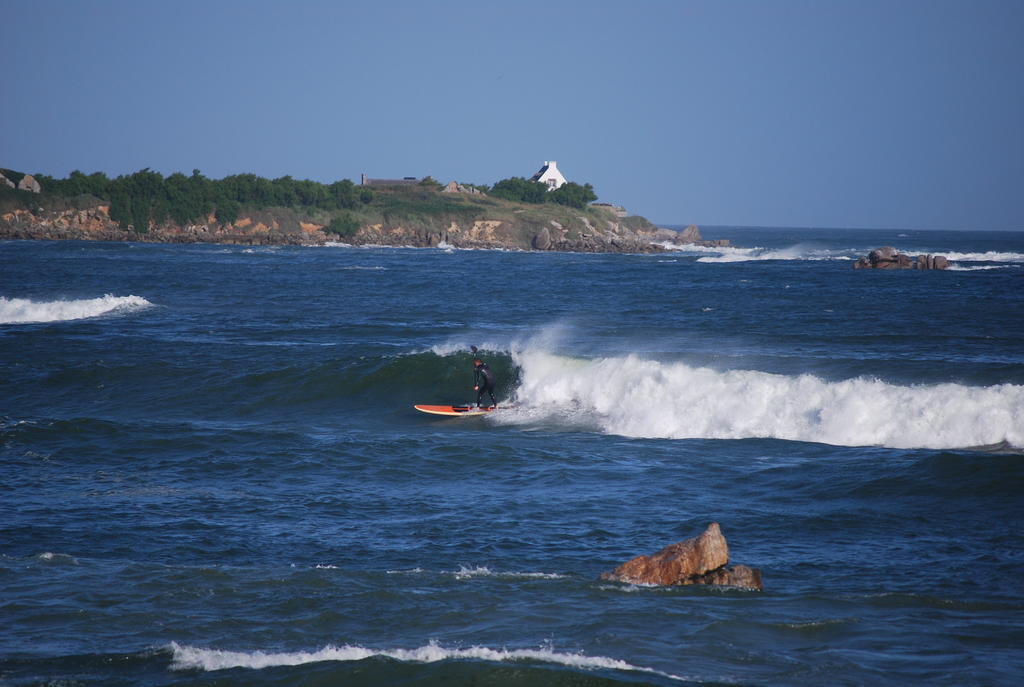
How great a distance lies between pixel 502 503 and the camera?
515 inches

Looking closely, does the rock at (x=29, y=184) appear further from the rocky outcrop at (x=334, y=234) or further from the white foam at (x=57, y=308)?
the white foam at (x=57, y=308)

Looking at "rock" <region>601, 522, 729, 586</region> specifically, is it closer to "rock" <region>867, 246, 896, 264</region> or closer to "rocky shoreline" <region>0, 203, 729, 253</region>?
"rock" <region>867, 246, 896, 264</region>

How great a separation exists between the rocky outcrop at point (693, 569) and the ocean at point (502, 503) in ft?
0.56

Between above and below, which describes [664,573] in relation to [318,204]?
below

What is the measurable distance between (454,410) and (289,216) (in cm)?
10323

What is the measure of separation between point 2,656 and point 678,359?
20045mm

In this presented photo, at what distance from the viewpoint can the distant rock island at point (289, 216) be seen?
10481cm

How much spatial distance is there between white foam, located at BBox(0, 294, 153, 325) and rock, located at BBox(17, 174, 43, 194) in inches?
3181

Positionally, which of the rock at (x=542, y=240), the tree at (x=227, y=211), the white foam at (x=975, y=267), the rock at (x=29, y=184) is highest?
the rock at (x=29, y=184)

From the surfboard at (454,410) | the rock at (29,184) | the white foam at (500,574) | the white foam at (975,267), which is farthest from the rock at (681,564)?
the rock at (29,184)

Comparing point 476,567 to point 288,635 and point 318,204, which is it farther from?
point 318,204

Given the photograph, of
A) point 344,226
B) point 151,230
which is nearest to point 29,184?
point 151,230

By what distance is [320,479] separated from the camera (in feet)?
47.5

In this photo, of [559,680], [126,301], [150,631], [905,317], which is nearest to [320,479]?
[150,631]
